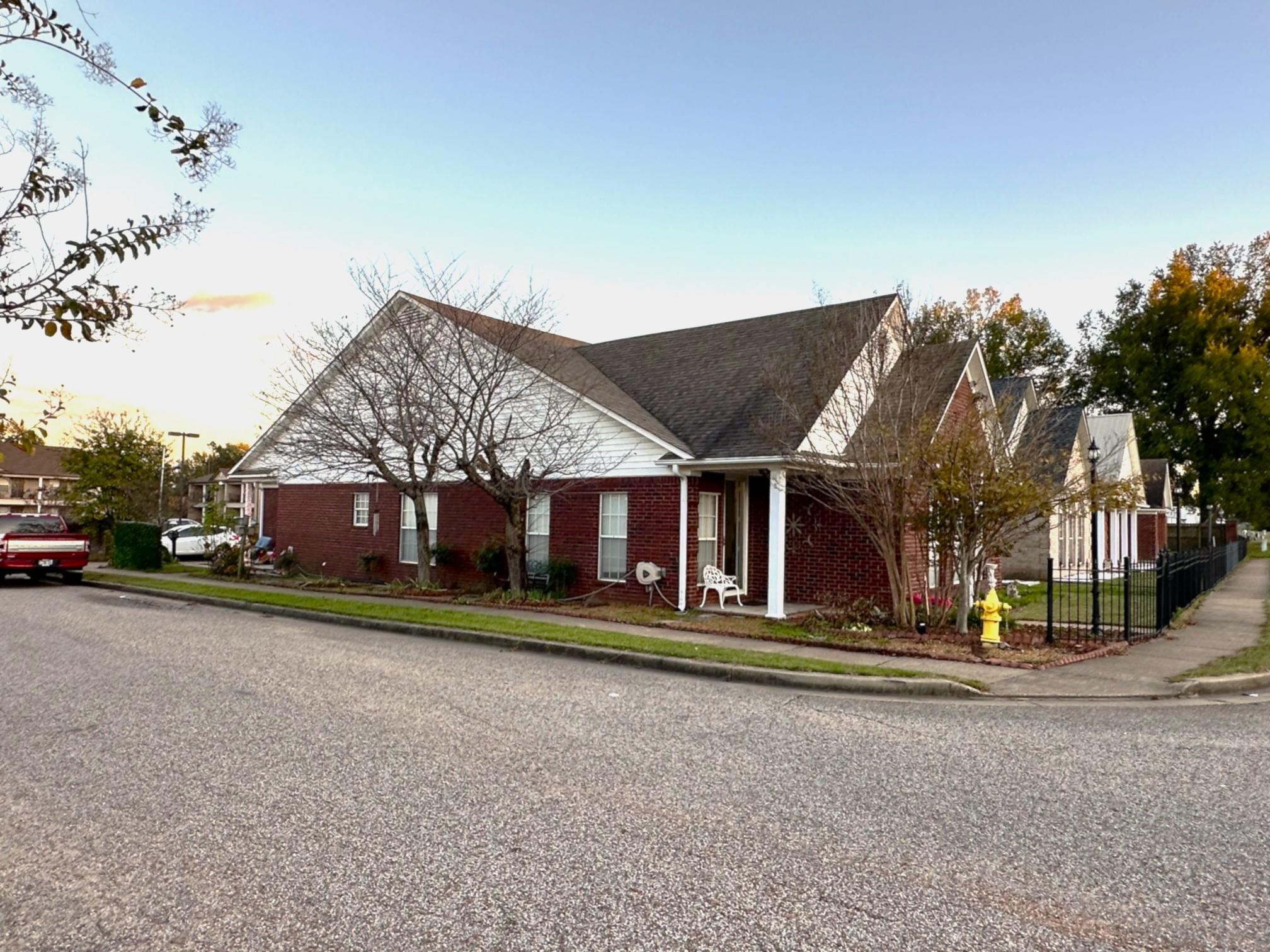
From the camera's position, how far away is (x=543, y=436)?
57.0 feet

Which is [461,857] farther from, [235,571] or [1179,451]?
[1179,451]

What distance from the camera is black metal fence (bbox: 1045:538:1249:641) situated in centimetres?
1255

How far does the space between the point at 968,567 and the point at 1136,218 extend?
997 centimetres

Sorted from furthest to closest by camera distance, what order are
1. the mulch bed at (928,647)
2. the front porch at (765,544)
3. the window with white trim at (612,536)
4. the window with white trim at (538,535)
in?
1. the window with white trim at (538,535)
2. the window with white trim at (612,536)
3. the front porch at (765,544)
4. the mulch bed at (928,647)

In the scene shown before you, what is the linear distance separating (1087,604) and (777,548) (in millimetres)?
7729

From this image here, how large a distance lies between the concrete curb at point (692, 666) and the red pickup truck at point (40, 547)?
416 inches

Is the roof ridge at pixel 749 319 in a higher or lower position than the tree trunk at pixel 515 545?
higher

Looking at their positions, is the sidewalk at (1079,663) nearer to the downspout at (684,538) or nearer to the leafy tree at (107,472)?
the downspout at (684,538)

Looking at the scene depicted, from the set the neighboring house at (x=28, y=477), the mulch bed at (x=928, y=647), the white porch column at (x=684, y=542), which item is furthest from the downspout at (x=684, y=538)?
the neighboring house at (x=28, y=477)

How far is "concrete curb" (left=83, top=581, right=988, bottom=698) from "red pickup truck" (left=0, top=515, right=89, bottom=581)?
416 inches

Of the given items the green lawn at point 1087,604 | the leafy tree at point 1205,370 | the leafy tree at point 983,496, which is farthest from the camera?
the leafy tree at point 1205,370

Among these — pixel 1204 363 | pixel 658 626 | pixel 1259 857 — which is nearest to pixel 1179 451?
pixel 1204 363

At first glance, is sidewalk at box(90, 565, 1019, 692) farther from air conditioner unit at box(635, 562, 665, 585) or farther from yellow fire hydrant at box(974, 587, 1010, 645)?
air conditioner unit at box(635, 562, 665, 585)

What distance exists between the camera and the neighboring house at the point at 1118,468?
30312 mm
